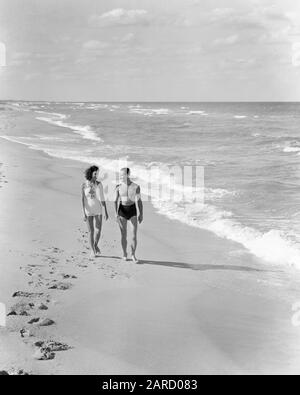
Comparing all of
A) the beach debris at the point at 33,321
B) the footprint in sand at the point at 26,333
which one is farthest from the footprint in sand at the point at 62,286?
the footprint in sand at the point at 26,333

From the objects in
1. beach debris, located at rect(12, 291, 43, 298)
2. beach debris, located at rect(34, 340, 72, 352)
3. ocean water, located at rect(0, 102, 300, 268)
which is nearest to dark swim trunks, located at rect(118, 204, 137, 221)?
beach debris, located at rect(12, 291, 43, 298)

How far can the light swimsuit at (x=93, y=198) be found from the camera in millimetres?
7723

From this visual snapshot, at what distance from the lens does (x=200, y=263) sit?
8.07 meters

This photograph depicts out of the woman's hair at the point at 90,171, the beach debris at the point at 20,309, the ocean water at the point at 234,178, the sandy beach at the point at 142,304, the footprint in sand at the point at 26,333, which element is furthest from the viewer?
the ocean water at the point at 234,178

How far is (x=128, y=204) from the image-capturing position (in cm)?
773

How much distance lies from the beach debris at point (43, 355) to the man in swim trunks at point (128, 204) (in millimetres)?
2832

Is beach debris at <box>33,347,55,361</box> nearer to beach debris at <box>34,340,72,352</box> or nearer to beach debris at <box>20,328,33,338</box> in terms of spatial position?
beach debris at <box>34,340,72,352</box>

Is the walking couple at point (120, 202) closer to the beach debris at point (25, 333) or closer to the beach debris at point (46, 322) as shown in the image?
the beach debris at point (46, 322)

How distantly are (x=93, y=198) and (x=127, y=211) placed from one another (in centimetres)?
55

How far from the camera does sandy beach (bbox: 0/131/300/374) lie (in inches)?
200

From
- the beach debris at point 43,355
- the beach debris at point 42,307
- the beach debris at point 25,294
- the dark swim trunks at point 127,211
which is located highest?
the dark swim trunks at point 127,211

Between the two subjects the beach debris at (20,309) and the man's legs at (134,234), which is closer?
the beach debris at (20,309)

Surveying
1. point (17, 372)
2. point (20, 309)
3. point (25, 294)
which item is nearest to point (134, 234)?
point (25, 294)

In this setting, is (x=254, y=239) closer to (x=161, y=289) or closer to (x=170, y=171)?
(x=161, y=289)
